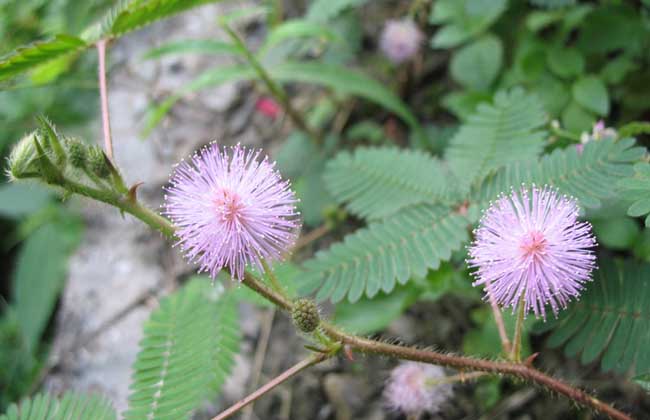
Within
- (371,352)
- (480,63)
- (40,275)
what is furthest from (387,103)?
(40,275)

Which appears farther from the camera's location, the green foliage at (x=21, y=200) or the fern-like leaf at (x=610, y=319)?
the green foliage at (x=21, y=200)

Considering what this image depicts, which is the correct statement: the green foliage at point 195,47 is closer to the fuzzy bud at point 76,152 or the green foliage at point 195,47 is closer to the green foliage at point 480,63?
the green foliage at point 480,63

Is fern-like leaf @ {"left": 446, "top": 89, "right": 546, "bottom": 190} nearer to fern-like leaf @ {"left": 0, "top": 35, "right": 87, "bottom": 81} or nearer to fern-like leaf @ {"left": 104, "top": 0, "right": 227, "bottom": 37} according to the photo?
fern-like leaf @ {"left": 104, "top": 0, "right": 227, "bottom": 37}

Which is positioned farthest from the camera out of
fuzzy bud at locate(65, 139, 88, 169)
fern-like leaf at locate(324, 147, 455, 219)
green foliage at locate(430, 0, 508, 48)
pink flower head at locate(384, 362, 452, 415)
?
green foliage at locate(430, 0, 508, 48)

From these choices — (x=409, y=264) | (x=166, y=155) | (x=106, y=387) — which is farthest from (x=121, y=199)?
(x=166, y=155)

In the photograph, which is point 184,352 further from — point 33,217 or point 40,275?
point 33,217

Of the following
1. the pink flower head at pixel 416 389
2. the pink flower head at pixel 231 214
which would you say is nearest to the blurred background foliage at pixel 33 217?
the pink flower head at pixel 231 214

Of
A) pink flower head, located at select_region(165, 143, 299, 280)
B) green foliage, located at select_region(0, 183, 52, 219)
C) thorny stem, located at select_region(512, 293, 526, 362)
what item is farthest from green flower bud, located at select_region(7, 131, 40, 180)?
green foliage, located at select_region(0, 183, 52, 219)
